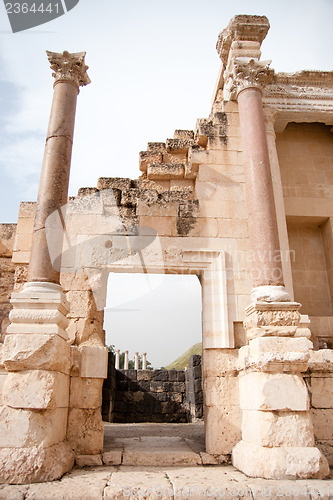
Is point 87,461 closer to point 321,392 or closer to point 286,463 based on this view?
point 286,463

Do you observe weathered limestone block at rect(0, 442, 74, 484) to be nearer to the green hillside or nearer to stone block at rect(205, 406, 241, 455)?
stone block at rect(205, 406, 241, 455)

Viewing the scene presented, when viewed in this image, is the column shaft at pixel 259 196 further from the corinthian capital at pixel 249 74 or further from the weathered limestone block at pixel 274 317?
the weathered limestone block at pixel 274 317

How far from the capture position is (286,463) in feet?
15.6

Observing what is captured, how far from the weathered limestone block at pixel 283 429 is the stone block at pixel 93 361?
243 centimetres

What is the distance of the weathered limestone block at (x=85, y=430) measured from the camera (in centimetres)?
581

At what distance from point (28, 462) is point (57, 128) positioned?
4.97m

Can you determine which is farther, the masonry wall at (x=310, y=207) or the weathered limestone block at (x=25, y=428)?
the masonry wall at (x=310, y=207)

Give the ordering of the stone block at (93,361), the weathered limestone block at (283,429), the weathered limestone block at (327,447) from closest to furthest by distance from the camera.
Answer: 1. the weathered limestone block at (283,429)
2. the weathered limestone block at (327,447)
3. the stone block at (93,361)

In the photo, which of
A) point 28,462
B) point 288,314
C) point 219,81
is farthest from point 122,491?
point 219,81

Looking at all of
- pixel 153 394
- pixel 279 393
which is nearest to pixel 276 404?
pixel 279 393

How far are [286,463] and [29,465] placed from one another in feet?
9.95

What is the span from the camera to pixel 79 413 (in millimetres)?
5949

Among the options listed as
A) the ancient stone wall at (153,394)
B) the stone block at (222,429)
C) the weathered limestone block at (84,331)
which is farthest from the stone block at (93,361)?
the ancient stone wall at (153,394)

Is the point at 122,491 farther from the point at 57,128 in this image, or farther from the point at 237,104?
the point at 237,104
